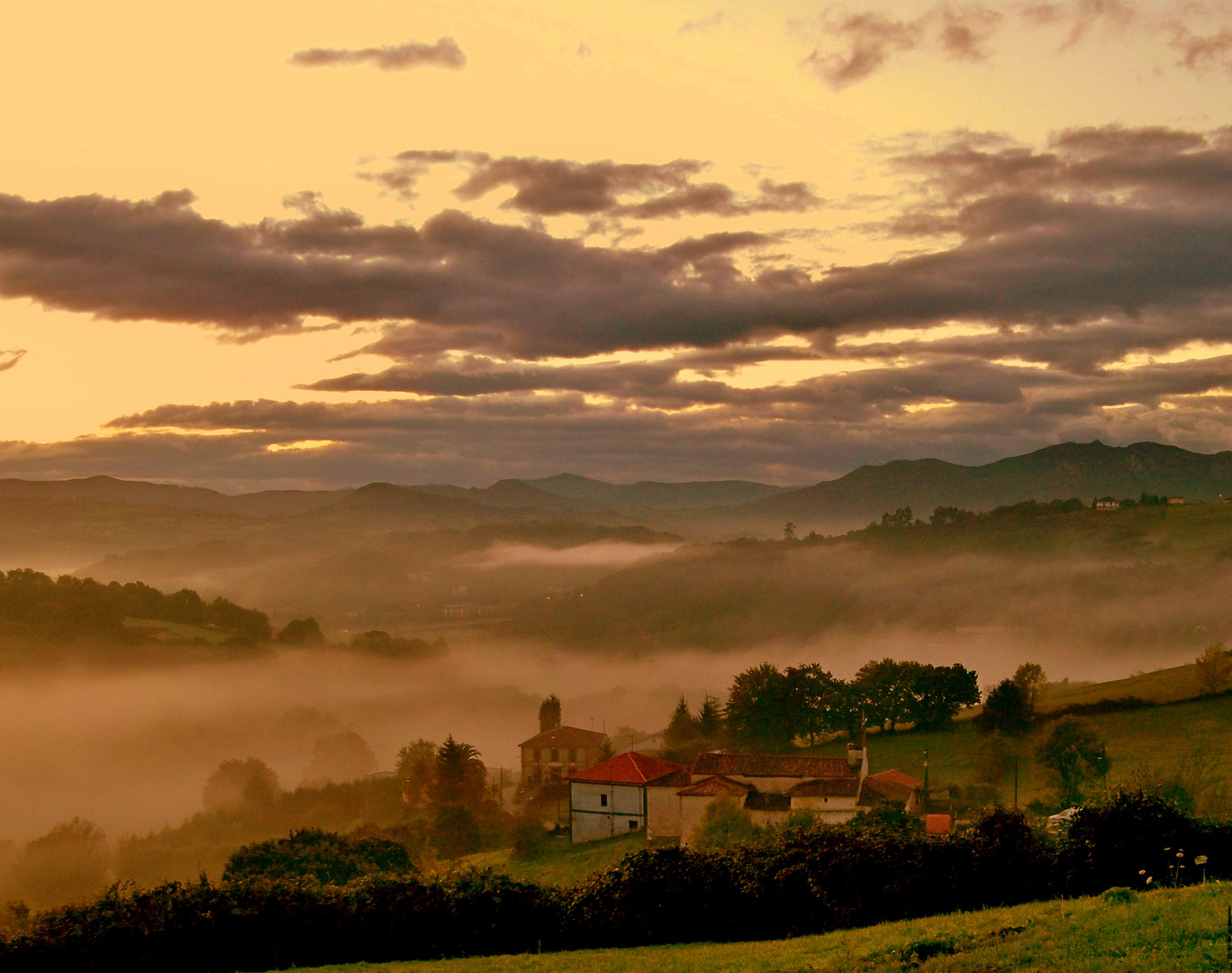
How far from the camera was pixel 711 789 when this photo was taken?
72.2m

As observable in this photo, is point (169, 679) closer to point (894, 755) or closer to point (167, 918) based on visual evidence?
point (894, 755)

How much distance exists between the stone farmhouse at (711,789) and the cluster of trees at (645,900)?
1533 inches

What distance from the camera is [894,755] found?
3511 inches

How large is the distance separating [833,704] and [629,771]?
33039 mm

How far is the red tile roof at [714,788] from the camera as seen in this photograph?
7169 cm

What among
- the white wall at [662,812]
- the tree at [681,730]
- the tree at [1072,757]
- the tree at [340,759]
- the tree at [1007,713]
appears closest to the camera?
the tree at [1072,757]

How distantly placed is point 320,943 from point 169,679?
18229 cm

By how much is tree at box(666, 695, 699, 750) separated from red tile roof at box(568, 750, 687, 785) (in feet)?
92.8

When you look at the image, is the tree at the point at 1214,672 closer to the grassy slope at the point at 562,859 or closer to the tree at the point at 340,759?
the grassy slope at the point at 562,859

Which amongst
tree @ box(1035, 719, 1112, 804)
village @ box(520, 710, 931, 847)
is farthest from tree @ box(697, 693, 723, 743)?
tree @ box(1035, 719, 1112, 804)

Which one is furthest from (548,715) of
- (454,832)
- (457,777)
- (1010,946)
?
(1010,946)

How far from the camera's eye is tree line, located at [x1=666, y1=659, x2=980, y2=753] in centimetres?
10150

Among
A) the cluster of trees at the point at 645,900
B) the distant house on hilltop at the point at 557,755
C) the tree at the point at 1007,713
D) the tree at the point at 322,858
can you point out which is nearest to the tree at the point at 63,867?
the tree at the point at 322,858

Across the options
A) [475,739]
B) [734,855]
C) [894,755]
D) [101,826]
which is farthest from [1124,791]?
[475,739]
